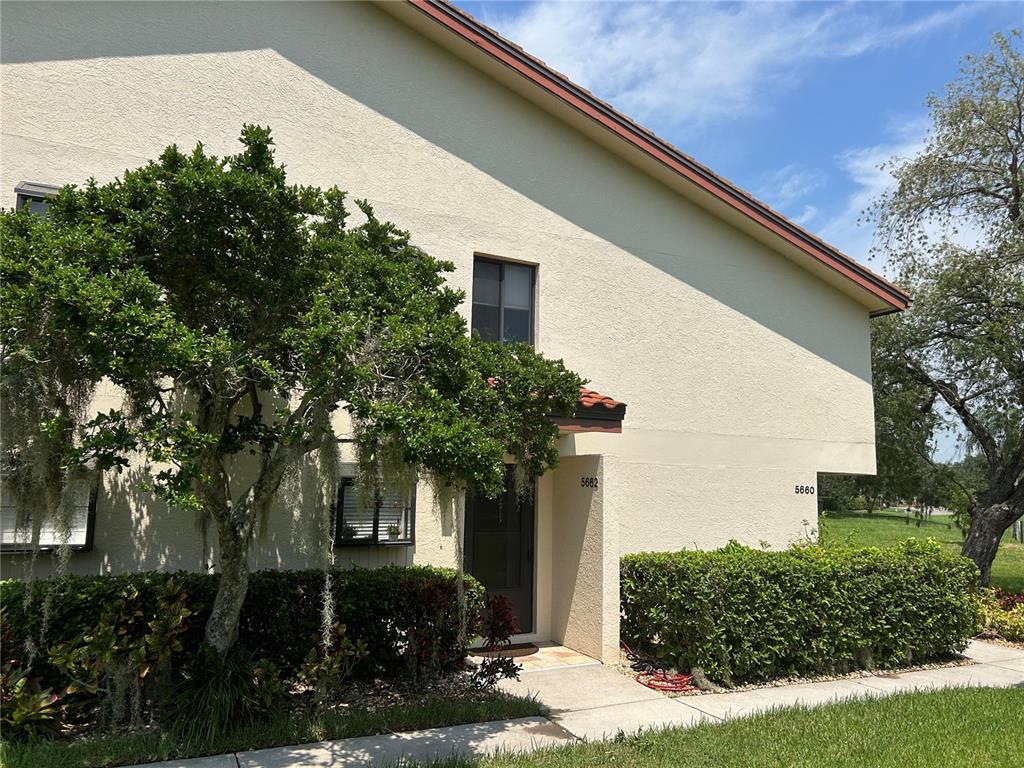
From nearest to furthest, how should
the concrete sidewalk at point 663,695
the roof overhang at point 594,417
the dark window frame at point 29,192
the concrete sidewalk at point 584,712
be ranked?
the concrete sidewalk at point 584,712
the concrete sidewalk at point 663,695
the dark window frame at point 29,192
the roof overhang at point 594,417

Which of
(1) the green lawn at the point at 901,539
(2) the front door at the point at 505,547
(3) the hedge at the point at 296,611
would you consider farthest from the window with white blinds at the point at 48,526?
(1) the green lawn at the point at 901,539

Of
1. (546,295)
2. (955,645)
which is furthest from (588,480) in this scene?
(955,645)

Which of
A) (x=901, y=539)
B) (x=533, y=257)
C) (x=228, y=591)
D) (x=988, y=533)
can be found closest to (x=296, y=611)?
(x=228, y=591)

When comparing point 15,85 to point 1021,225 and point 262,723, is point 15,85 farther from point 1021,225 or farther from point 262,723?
point 1021,225

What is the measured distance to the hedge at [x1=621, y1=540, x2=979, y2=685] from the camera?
8.24 metres

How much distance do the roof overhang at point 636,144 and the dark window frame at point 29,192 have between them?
4930 mm

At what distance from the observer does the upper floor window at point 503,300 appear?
996 cm

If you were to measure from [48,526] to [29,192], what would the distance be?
352 cm

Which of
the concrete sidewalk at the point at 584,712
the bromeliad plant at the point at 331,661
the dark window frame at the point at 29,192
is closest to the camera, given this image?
the concrete sidewalk at the point at 584,712

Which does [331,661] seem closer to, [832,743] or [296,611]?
[296,611]

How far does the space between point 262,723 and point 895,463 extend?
14.0 m

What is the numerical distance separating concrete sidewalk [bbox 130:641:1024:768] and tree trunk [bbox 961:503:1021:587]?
179 inches

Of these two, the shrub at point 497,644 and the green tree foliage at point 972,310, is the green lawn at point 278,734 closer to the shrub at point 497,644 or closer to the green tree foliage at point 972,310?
the shrub at point 497,644

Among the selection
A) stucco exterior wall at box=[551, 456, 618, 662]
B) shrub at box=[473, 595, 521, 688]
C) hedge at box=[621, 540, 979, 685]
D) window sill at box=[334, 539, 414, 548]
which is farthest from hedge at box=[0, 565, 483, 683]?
hedge at box=[621, 540, 979, 685]
